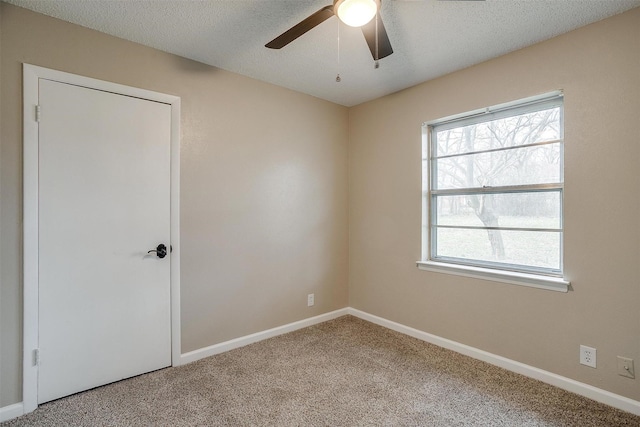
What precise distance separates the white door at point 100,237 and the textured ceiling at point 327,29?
507 mm

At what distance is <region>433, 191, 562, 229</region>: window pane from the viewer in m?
2.36

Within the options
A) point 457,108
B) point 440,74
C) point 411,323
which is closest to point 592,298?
point 411,323

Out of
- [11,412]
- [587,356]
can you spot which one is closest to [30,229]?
[11,412]

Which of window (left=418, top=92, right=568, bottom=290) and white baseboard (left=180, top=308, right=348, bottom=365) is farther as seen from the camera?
white baseboard (left=180, top=308, right=348, bottom=365)

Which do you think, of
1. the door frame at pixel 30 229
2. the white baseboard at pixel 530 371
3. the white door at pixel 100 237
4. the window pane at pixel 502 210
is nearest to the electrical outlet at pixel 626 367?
the white baseboard at pixel 530 371

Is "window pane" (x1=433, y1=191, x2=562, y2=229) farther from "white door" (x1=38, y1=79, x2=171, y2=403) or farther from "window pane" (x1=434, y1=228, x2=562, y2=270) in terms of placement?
"white door" (x1=38, y1=79, x2=171, y2=403)

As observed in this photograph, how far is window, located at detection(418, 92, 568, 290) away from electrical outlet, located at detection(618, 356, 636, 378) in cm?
50

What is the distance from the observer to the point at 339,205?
Answer: 3719 millimetres

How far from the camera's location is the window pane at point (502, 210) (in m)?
2.36

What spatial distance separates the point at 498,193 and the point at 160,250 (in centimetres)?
279

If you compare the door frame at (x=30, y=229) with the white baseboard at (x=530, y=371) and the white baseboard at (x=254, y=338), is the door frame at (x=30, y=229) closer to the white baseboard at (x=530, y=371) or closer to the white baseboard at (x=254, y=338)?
the white baseboard at (x=254, y=338)

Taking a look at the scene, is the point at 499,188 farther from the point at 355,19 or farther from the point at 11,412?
the point at 11,412

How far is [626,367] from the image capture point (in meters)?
1.96

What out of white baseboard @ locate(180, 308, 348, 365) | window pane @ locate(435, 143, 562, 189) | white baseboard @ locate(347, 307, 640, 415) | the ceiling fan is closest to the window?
window pane @ locate(435, 143, 562, 189)
